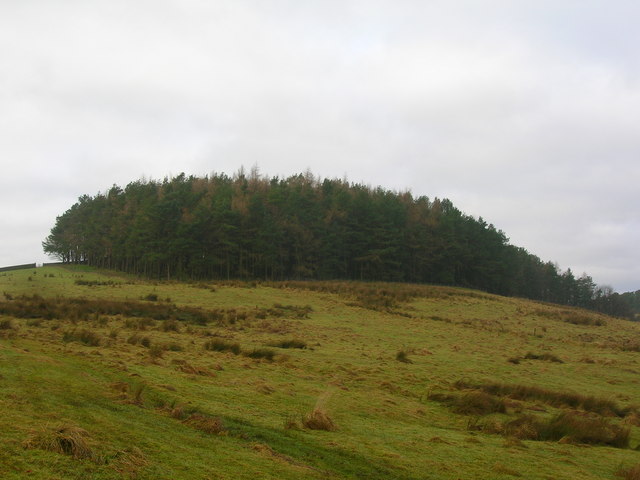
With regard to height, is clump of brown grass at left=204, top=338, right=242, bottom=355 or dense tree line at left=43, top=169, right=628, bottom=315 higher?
dense tree line at left=43, top=169, right=628, bottom=315

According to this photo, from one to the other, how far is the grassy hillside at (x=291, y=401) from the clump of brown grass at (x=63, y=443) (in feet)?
0.07

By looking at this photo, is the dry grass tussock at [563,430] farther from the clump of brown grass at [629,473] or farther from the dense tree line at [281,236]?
the dense tree line at [281,236]

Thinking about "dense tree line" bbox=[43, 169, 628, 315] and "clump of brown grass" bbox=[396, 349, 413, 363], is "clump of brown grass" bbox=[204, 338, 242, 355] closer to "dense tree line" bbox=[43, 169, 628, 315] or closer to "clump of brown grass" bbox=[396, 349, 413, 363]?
"clump of brown grass" bbox=[396, 349, 413, 363]

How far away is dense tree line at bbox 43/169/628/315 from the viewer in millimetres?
72812

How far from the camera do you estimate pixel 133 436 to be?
25.9ft

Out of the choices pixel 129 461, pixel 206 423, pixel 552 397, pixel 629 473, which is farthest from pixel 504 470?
pixel 552 397

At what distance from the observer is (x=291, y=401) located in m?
13.7

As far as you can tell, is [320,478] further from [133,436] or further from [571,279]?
[571,279]

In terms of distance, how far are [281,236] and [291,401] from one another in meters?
61.1

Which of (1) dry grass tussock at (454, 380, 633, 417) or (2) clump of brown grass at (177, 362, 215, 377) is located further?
(1) dry grass tussock at (454, 380, 633, 417)

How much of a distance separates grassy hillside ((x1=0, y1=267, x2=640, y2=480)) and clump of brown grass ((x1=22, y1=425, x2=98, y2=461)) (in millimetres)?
21

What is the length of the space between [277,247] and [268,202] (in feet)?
39.0

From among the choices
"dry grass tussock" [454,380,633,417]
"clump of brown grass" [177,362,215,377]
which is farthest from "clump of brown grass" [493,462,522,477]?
"clump of brown grass" [177,362,215,377]

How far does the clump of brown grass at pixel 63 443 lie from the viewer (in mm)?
6478
